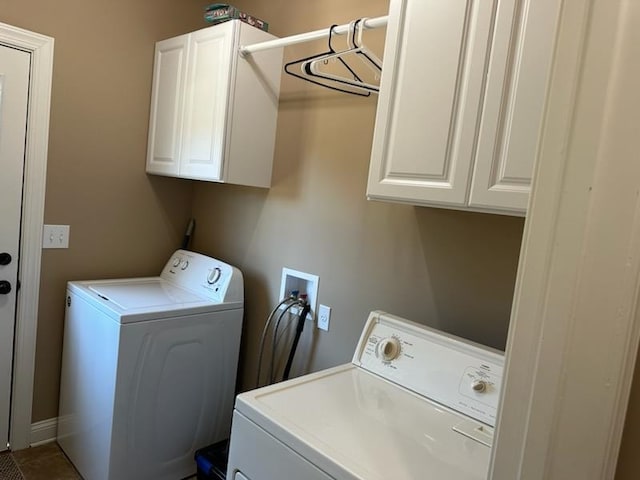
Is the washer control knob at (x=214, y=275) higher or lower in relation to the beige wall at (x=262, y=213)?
lower

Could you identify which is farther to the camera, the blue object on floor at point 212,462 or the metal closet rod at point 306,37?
the blue object on floor at point 212,462

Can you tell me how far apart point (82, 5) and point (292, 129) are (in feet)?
4.00

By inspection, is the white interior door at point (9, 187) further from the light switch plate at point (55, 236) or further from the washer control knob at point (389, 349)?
the washer control knob at point (389, 349)

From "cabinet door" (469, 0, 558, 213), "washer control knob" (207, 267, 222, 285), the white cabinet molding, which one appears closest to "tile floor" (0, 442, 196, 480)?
"washer control knob" (207, 267, 222, 285)

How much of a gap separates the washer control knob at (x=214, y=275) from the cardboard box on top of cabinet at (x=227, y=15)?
1229 millimetres

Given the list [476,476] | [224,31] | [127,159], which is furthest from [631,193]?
[127,159]

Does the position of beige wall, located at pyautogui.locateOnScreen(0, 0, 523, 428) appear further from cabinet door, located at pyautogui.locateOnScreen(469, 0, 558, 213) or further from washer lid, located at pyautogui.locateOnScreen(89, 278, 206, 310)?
cabinet door, located at pyautogui.locateOnScreen(469, 0, 558, 213)

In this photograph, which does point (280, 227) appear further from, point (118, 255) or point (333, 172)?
point (118, 255)

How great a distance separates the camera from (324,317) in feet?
6.95

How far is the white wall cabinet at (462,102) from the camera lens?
1.14 metres

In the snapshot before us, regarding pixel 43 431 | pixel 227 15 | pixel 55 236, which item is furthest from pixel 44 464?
pixel 227 15

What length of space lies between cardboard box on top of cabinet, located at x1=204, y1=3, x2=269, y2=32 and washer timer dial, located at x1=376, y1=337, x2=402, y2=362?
159cm

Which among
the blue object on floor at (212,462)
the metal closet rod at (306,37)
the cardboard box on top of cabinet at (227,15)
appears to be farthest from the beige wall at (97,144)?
the blue object on floor at (212,462)

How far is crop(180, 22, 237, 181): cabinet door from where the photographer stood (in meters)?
2.12
